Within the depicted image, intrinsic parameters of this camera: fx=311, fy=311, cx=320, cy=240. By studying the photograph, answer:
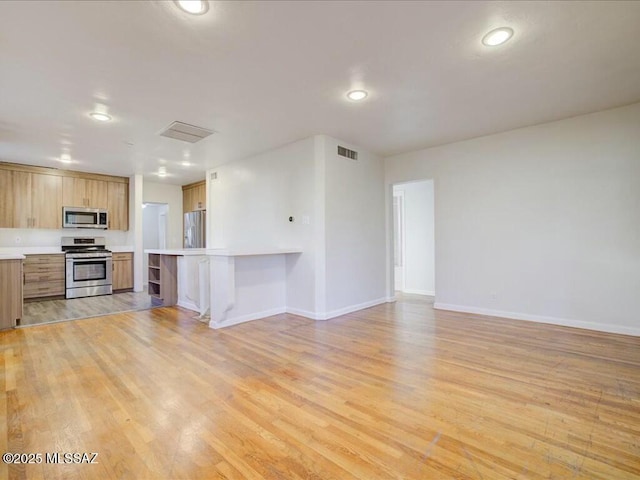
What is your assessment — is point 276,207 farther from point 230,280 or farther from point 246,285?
point 230,280

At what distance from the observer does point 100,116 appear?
372 centimetres

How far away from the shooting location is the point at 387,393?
89.9 inches

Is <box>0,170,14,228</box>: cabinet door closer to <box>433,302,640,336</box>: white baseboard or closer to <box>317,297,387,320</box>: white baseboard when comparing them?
<box>317,297,387,320</box>: white baseboard

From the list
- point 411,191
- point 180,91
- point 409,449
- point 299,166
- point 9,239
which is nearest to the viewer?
point 409,449

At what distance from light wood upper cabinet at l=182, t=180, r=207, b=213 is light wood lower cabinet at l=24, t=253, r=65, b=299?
2908mm

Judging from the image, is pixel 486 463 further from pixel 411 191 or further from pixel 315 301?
pixel 411 191

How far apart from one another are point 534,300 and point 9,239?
9.32 meters

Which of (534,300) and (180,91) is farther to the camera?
(534,300)

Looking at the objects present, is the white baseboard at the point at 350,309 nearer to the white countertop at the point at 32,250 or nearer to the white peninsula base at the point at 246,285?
the white peninsula base at the point at 246,285

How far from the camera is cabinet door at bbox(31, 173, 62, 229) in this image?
6215 millimetres

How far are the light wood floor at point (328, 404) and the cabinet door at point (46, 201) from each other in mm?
3632

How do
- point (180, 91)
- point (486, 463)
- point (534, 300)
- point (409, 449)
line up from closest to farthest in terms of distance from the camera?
point (486, 463)
point (409, 449)
point (180, 91)
point (534, 300)

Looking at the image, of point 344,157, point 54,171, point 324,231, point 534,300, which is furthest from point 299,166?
point 54,171

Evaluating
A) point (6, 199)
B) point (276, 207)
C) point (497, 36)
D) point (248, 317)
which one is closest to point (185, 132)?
point (276, 207)
